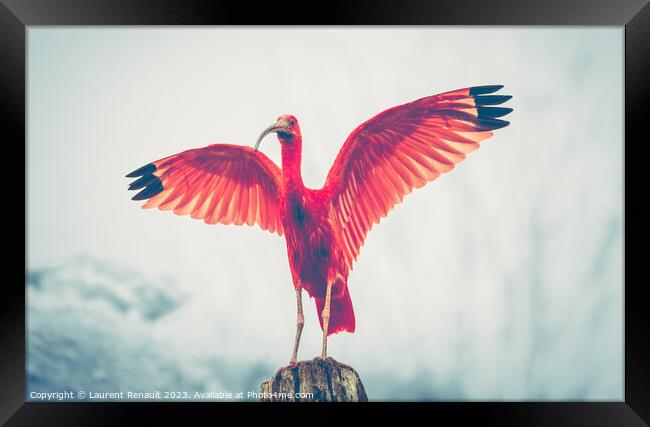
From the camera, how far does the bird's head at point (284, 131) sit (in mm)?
3041

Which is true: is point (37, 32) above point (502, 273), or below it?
above

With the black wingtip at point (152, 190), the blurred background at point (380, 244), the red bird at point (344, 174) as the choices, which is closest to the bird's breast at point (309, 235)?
the red bird at point (344, 174)

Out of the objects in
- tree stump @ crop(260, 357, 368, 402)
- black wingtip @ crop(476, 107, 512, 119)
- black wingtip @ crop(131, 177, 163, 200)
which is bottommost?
tree stump @ crop(260, 357, 368, 402)

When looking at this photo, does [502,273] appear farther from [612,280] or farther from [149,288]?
[149,288]

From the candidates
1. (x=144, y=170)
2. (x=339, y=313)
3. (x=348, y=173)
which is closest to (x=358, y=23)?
(x=348, y=173)

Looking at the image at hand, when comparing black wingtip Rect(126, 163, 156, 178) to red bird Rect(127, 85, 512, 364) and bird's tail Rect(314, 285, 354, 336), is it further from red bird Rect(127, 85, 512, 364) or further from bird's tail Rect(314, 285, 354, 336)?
bird's tail Rect(314, 285, 354, 336)

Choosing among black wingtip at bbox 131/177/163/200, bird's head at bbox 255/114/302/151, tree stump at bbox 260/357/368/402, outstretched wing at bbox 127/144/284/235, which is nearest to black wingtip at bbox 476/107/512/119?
bird's head at bbox 255/114/302/151

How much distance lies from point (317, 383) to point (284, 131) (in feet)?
4.21

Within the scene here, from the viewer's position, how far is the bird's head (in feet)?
9.98

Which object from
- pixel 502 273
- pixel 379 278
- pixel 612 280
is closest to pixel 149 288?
pixel 379 278

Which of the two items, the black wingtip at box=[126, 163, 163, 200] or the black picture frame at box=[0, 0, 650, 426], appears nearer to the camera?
the black picture frame at box=[0, 0, 650, 426]

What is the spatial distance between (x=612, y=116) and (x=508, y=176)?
0.65m

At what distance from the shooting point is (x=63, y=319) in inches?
123

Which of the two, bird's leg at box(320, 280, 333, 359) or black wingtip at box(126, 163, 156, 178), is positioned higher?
black wingtip at box(126, 163, 156, 178)
